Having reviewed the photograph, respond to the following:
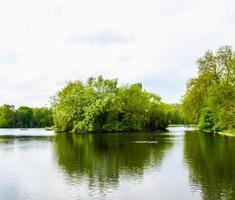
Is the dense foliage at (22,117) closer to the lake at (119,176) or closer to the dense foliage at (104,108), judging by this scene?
the dense foliage at (104,108)

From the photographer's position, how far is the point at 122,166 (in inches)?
1275

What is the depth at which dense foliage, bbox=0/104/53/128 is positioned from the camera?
172 m

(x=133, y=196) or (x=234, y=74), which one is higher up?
(x=234, y=74)

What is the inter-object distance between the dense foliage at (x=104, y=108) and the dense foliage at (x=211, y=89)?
16426 mm

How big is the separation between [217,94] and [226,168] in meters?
44.4

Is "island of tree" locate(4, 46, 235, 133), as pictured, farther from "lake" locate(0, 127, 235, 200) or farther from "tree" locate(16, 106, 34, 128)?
"tree" locate(16, 106, 34, 128)

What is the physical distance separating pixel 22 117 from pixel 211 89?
115m

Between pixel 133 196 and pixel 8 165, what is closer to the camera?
pixel 133 196

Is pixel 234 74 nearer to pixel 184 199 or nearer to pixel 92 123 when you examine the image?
pixel 92 123

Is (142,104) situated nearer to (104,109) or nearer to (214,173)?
(104,109)

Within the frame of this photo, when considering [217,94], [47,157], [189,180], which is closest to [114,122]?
[217,94]

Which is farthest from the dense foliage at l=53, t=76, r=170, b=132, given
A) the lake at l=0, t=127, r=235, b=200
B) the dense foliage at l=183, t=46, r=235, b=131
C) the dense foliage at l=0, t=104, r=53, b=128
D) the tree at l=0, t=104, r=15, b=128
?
the tree at l=0, t=104, r=15, b=128

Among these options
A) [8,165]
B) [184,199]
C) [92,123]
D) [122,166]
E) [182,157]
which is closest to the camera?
[184,199]

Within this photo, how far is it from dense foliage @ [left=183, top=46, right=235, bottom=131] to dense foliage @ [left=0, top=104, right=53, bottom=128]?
87.9 meters
